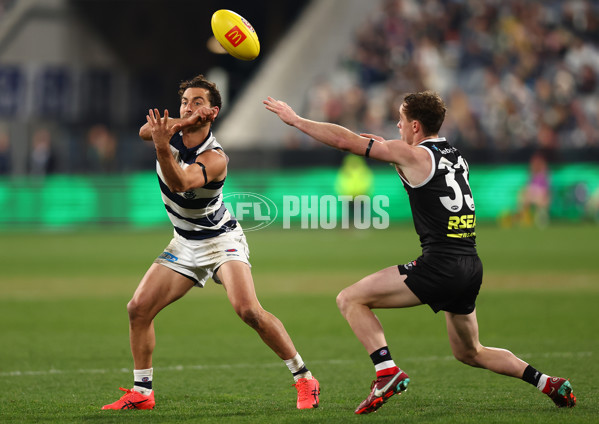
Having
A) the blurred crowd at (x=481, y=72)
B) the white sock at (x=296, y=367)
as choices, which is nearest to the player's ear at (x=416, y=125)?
the white sock at (x=296, y=367)

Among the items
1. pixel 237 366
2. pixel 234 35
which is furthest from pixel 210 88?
pixel 237 366

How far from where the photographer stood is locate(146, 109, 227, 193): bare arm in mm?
6262

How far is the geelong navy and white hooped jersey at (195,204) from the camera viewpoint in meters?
6.98

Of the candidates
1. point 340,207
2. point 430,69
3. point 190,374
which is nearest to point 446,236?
point 190,374

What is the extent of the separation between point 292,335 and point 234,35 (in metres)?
4.88

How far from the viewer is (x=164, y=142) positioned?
6297mm

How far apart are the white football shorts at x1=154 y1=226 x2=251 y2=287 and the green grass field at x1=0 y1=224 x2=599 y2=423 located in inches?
41.1

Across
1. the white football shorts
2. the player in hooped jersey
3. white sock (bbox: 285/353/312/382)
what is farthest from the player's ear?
white sock (bbox: 285/353/312/382)

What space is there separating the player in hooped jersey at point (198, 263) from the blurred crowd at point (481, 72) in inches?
816

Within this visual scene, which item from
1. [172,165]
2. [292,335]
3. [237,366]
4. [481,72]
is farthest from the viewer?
[481,72]

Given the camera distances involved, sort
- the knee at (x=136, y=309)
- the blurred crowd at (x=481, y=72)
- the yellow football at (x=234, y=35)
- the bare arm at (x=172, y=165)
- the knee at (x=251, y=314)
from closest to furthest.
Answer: the bare arm at (x=172, y=165) < the knee at (x=251, y=314) < the knee at (x=136, y=309) < the yellow football at (x=234, y=35) < the blurred crowd at (x=481, y=72)

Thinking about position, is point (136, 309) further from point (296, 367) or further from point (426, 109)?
point (426, 109)

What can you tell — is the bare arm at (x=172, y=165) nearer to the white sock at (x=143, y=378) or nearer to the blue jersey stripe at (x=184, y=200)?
the blue jersey stripe at (x=184, y=200)

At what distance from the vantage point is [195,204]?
7000 millimetres
